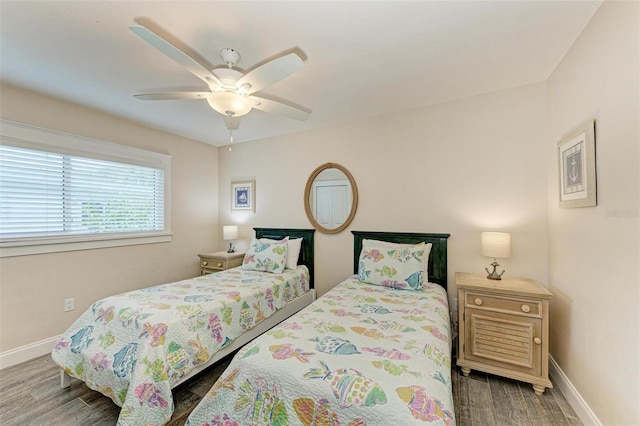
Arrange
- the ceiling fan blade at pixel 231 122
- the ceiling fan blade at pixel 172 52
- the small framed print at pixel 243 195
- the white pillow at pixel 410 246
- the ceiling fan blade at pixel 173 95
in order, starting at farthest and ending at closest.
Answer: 1. the small framed print at pixel 243 195
2. the white pillow at pixel 410 246
3. the ceiling fan blade at pixel 231 122
4. the ceiling fan blade at pixel 173 95
5. the ceiling fan blade at pixel 172 52

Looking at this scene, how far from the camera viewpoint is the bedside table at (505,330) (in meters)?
1.95

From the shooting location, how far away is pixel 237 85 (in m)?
1.74

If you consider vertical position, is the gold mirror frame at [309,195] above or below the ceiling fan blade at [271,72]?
below

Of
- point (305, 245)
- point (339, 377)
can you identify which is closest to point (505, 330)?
point (339, 377)

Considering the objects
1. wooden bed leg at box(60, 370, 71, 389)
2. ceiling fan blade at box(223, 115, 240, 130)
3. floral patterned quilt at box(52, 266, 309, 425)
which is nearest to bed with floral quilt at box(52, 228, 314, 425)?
floral patterned quilt at box(52, 266, 309, 425)

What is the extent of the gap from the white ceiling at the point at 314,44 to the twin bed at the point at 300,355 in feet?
5.35

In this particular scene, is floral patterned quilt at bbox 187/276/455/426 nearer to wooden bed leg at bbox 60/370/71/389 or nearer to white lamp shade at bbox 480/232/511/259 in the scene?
white lamp shade at bbox 480/232/511/259

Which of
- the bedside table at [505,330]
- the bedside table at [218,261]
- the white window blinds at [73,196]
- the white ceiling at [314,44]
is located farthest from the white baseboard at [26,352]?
the bedside table at [505,330]

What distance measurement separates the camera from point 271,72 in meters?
1.60

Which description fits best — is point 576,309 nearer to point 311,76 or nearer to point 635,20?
point 635,20

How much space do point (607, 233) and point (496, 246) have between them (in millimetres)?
833

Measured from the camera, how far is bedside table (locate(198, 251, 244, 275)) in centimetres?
366

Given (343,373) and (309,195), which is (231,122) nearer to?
(309,195)

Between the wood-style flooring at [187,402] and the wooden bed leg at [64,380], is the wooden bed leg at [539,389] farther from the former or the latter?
the wooden bed leg at [64,380]
